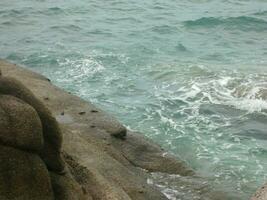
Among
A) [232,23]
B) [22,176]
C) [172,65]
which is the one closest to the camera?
[22,176]

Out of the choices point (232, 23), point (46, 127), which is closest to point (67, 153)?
point (46, 127)

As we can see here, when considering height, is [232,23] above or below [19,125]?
below

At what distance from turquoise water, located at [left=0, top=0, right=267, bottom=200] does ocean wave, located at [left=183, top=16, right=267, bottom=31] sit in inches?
2.4

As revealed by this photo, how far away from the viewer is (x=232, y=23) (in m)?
31.7

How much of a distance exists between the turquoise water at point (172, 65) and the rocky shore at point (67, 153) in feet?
4.11

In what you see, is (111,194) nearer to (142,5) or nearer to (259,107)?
(259,107)

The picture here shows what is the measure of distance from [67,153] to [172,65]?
13858 mm

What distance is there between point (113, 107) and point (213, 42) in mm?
11394

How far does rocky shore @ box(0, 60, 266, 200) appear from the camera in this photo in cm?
689

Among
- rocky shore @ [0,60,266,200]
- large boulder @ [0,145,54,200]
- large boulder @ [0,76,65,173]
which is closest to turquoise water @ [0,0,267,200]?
rocky shore @ [0,60,266,200]

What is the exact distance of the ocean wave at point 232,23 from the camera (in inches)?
1222

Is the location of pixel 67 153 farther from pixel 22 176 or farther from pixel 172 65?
pixel 172 65

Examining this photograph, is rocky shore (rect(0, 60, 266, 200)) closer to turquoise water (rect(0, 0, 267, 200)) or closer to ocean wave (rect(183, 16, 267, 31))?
turquoise water (rect(0, 0, 267, 200))

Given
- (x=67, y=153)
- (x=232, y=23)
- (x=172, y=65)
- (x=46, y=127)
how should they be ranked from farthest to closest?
(x=232, y=23) → (x=172, y=65) → (x=67, y=153) → (x=46, y=127)
